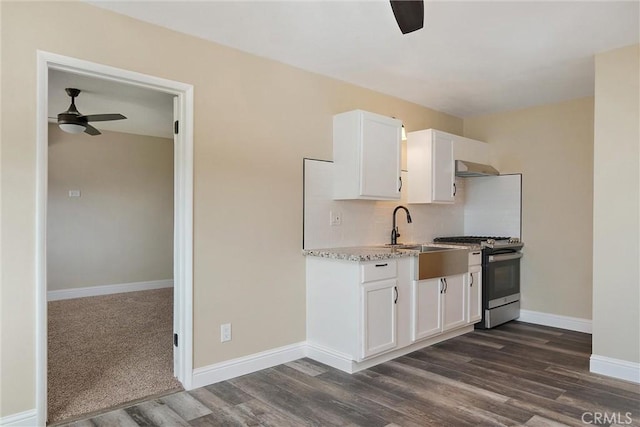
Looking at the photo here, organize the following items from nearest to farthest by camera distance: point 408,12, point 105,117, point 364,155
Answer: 1. point 408,12
2. point 364,155
3. point 105,117

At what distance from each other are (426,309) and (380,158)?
137cm

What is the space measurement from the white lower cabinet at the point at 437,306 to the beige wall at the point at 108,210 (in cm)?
472

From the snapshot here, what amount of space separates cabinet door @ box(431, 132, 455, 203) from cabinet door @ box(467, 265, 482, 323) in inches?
31.8

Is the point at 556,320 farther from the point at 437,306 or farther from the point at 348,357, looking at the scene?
the point at 348,357

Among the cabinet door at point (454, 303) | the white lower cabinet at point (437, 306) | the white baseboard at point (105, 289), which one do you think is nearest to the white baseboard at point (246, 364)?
the white lower cabinet at point (437, 306)

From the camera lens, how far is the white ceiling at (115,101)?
3.69 metres

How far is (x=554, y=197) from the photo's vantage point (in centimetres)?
450

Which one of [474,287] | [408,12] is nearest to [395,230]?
[474,287]

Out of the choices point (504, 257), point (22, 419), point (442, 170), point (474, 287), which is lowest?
point (22, 419)

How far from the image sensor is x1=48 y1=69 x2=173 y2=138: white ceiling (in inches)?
145

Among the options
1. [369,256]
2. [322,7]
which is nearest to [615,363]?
[369,256]

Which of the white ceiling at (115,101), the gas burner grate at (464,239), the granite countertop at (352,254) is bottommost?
the granite countertop at (352,254)

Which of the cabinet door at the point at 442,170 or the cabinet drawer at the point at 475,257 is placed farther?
the cabinet door at the point at 442,170

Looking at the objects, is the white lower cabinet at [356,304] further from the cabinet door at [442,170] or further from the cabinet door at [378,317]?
the cabinet door at [442,170]
